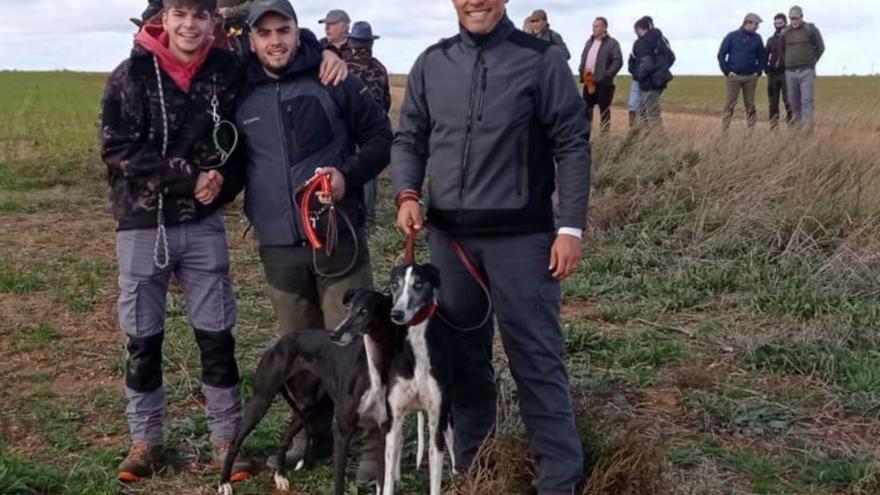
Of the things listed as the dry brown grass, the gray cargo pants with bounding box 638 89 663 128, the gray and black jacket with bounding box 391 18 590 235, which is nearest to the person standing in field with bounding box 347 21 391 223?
the gray cargo pants with bounding box 638 89 663 128

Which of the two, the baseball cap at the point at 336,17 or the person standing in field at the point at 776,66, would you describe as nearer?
the baseball cap at the point at 336,17

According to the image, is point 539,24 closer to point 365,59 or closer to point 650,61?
point 650,61

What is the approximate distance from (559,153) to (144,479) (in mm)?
2369

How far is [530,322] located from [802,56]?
13810 mm

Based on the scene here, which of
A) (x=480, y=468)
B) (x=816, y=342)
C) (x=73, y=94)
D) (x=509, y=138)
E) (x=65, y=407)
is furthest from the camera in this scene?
(x=73, y=94)

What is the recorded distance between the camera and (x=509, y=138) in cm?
409

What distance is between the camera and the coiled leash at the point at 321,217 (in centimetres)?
452

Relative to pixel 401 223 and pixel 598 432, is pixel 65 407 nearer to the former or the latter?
pixel 401 223

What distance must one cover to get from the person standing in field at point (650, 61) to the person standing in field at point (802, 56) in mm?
1887

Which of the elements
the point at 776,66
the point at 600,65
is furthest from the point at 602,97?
the point at 776,66

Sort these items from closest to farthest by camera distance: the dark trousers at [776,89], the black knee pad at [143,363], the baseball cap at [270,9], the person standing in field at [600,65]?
the baseball cap at [270,9] → the black knee pad at [143,363] → the person standing in field at [600,65] → the dark trousers at [776,89]

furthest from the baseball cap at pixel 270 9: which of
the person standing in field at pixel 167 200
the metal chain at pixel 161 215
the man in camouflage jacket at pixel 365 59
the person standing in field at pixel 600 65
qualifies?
the person standing in field at pixel 600 65

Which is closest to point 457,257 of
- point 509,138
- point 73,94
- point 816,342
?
point 509,138

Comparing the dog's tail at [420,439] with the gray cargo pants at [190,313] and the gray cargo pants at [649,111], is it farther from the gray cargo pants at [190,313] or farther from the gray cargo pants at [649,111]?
the gray cargo pants at [649,111]
